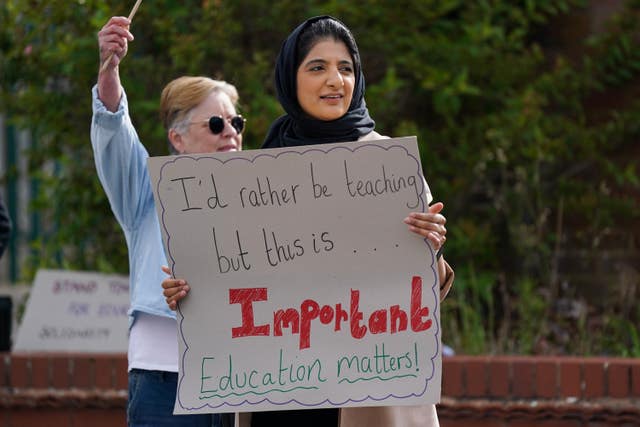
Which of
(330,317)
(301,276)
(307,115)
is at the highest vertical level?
(307,115)

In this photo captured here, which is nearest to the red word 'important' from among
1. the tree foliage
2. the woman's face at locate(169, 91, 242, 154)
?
the woman's face at locate(169, 91, 242, 154)

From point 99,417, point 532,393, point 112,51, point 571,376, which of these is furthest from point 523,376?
point 112,51

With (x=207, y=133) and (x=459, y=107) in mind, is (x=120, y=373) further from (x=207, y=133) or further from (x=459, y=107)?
(x=459, y=107)

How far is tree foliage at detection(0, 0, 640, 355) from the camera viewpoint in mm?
6219

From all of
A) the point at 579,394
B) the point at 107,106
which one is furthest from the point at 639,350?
the point at 107,106

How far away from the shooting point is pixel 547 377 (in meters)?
5.11

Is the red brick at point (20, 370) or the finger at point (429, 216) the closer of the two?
the finger at point (429, 216)

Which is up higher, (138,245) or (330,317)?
(138,245)

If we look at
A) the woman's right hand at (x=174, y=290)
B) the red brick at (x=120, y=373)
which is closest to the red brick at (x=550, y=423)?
the red brick at (x=120, y=373)

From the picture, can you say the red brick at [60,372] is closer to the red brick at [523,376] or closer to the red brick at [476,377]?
the red brick at [476,377]

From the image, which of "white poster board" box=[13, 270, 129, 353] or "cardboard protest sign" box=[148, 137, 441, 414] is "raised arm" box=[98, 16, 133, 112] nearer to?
"cardboard protest sign" box=[148, 137, 441, 414]

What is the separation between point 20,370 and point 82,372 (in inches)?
12.2

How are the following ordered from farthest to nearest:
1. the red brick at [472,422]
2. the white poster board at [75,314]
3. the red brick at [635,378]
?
the white poster board at [75,314] < the red brick at [472,422] < the red brick at [635,378]

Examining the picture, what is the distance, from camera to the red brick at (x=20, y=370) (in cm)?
562
